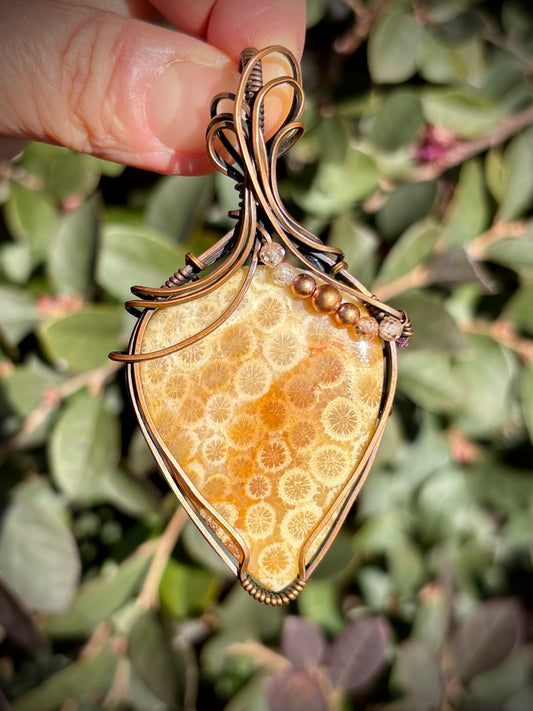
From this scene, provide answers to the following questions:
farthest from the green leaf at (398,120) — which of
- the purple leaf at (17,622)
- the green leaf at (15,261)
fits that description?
the purple leaf at (17,622)

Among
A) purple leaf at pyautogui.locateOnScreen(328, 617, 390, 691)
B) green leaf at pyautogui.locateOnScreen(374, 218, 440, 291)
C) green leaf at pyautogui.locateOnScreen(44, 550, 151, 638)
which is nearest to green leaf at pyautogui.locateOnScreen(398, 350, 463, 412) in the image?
green leaf at pyautogui.locateOnScreen(374, 218, 440, 291)

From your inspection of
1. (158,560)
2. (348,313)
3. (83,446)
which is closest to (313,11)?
(348,313)

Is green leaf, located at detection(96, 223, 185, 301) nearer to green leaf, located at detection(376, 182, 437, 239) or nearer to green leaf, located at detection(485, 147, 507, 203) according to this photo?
green leaf, located at detection(376, 182, 437, 239)

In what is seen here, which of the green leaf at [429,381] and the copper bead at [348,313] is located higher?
the copper bead at [348,313]

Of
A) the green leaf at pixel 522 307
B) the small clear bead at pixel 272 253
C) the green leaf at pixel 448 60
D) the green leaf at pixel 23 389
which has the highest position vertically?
the green leaf at pixel 448 60

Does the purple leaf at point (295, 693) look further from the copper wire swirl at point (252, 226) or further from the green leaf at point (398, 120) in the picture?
the green leaf at point (398, 120)

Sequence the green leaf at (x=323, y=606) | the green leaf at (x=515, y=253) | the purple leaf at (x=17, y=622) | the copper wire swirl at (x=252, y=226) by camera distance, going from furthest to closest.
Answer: the green leaf at (x=323, y=606)
the green leaf at (x=515, y=253)
the purple leaf at (x=17, y=622)
the copper wire swirl at (x=252, y=226)

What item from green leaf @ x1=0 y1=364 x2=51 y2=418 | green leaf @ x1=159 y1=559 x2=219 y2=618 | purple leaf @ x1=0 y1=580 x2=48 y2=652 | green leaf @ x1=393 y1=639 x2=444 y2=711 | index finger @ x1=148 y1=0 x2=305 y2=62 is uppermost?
index finger @ x1=148 y1=0 x2=305 y2=62
